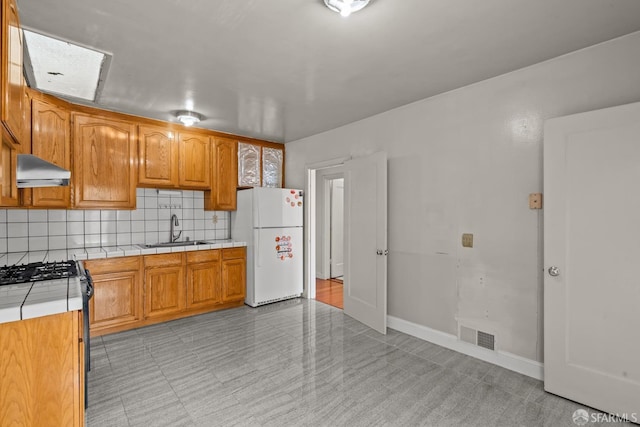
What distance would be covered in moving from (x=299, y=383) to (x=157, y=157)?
10.1 ft

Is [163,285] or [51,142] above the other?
[51,142]

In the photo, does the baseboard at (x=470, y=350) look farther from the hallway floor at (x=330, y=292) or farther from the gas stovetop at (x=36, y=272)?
the gas stovetop at (x=36, y=272)

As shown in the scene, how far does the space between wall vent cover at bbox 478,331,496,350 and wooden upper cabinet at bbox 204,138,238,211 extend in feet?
11.3

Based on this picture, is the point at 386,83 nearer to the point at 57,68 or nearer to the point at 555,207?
the point at 555,207

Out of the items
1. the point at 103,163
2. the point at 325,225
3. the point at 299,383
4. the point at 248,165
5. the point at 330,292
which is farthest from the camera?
the point at 325,225

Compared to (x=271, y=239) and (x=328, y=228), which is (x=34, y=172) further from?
(x=328, y=228)

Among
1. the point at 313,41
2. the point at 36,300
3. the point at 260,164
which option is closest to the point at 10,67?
the point at 36,300

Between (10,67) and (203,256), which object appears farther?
(203,256)

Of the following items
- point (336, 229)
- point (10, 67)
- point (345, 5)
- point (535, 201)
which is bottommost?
point (336, 229)

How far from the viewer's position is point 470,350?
2.87 meters

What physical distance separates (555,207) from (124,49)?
323 centimetres

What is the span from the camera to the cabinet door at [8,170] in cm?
155

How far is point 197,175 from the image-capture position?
4.21 meters

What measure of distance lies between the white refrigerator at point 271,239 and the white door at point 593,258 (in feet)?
10.3
